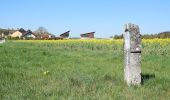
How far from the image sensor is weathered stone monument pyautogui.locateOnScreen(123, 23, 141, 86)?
894cm

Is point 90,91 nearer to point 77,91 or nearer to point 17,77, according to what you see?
point 77,91

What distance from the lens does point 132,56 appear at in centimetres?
902

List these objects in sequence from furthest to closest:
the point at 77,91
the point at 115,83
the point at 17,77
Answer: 1. the point at 17,77
2. the point at 115,83
3. the point at 77,91

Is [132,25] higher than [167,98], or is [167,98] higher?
[132,25]

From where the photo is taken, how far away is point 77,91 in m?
7.64

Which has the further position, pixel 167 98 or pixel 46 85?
pixel 46 85

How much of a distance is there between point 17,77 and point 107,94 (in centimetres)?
313

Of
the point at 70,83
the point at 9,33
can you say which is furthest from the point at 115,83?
the point at 9,33

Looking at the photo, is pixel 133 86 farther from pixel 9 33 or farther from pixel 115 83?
pixel 9 33

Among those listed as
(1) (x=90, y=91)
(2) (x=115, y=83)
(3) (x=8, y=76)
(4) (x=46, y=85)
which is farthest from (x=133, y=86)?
(3) (x=8, y=76)

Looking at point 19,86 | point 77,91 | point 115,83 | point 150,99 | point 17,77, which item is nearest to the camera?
point 150,99

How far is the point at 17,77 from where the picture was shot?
31.8 feet

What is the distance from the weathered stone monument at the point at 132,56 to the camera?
894 cm

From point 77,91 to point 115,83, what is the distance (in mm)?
1501
